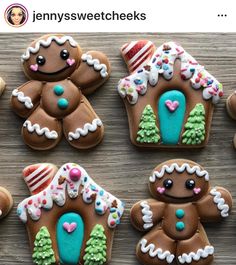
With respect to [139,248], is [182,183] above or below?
above

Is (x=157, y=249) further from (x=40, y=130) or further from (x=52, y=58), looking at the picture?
(x=52, y=58)

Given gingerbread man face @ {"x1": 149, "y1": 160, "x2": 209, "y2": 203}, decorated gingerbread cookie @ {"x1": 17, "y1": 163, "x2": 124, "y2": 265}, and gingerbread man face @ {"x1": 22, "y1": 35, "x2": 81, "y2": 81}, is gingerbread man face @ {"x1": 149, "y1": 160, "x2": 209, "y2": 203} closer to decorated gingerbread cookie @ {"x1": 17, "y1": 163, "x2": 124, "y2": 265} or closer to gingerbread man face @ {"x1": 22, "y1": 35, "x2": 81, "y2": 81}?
decorated gingerbread cookie @ {"x1": 17, "y1": 163, "x2": 124, "y2": 265}

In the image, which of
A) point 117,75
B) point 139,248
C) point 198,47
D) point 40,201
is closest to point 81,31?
point 117,75

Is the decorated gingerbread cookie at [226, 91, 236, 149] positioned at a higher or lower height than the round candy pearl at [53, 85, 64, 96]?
lower

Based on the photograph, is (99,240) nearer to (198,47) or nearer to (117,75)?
(117,75)

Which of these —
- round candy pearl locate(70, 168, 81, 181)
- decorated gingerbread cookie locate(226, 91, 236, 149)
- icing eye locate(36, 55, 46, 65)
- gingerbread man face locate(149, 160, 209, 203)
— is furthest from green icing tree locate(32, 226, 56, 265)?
decorated gingerbread cookie locate(226, 91, 236, 149)

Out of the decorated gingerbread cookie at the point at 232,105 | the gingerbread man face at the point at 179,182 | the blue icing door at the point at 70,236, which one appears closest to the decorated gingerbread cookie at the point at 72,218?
the blue icing door at the point at 70,236

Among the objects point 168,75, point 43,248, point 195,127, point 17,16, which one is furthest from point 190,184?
point 17,16
